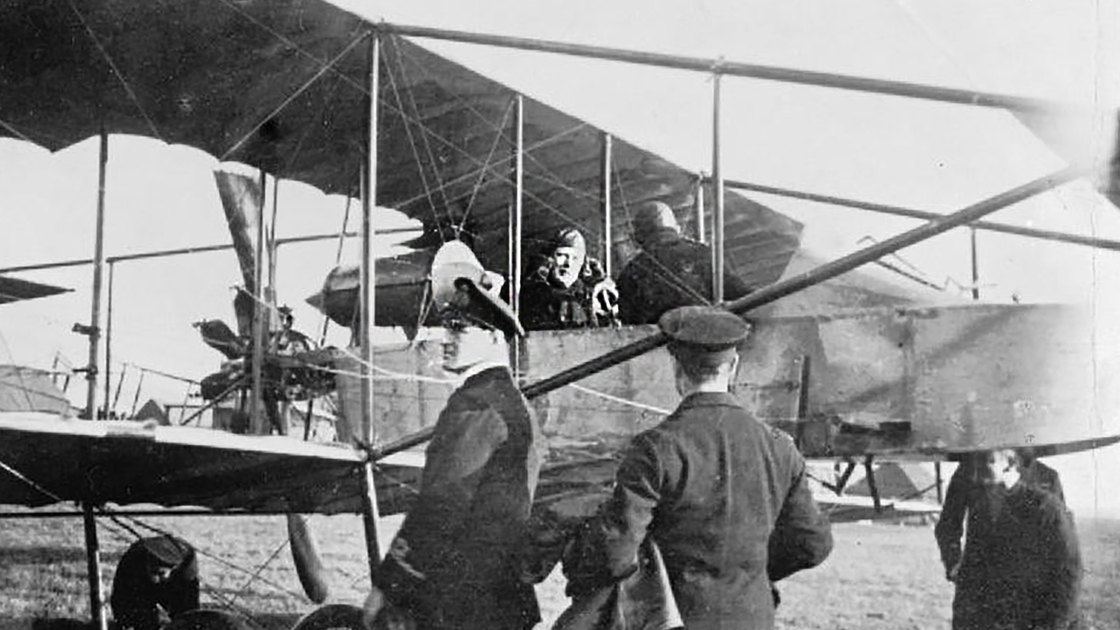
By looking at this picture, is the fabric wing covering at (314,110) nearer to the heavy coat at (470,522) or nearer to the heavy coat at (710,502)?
the heavy coat at (470,522)

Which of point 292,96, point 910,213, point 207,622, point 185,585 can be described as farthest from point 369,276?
point 910,213

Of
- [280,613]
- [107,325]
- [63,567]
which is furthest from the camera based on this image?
[63,567]

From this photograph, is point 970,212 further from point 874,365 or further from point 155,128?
point 155,128

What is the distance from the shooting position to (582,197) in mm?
7766

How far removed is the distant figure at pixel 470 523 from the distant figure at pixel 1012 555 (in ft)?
8.35

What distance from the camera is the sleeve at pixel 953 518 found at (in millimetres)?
5902

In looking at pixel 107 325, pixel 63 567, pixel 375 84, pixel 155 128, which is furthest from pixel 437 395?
pixel 63 567

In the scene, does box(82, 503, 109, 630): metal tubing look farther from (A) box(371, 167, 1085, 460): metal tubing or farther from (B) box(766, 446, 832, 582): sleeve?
(B) box(766, 446, 832, 582): sleeve

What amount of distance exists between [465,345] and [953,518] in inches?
144

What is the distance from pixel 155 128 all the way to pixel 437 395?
2.55 m

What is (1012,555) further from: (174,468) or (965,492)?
(174,468)

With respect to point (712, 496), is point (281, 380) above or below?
above

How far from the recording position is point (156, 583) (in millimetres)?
6172

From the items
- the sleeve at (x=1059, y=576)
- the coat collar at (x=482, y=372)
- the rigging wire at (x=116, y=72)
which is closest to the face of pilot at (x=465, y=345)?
the coat collar at (x=482, y=372)
